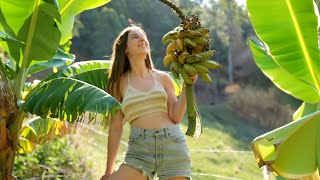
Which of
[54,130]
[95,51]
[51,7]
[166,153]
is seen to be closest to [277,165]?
[166,153]

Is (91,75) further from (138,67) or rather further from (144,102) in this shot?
(144,102)

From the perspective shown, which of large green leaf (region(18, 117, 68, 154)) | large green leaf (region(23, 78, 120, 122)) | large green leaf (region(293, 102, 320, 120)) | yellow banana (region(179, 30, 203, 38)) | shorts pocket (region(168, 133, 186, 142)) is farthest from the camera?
large green leaf (region(18, 117, 68, 154))

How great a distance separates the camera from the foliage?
5.37 m

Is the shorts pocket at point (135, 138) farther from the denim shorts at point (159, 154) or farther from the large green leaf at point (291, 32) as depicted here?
the large green leaf at point (291, 32)

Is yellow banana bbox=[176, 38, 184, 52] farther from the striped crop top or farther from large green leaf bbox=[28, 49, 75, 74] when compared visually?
large green leaf bbox=[28, 49, 75, 74]

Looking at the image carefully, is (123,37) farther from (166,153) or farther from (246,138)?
(246,138)

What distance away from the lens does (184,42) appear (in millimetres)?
2326

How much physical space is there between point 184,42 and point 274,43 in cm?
65

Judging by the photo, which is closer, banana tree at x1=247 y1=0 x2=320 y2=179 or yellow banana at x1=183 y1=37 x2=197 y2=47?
yellow banana at x1=183 y1=37 x2=197 y2=47

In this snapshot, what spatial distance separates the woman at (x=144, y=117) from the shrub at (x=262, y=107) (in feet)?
42.9

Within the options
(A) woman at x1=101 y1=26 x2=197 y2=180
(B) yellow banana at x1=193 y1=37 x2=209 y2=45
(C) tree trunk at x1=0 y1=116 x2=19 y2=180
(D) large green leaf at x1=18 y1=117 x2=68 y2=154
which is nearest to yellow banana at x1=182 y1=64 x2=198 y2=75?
(B) yellow banana at x1=193 y1=37 x2=209 y2=45

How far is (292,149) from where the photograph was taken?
8.25 feet

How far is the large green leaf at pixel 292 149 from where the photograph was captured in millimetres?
2475

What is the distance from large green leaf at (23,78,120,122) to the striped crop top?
0.16 m
